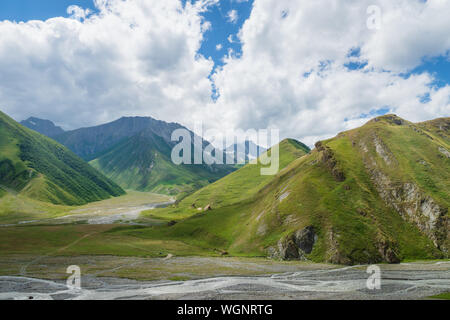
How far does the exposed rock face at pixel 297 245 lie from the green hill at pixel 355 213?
1.25 ft

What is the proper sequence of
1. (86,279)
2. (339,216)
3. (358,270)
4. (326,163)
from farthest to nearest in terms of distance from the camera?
(326,163)
(339,216)
(358,270)
(86,279)

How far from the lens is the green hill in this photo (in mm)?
97625

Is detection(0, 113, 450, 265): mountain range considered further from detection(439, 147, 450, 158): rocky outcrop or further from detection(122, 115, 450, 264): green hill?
detection(439, 147, 450, 158): rocky outcrop

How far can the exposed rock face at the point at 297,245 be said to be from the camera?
99.9 m

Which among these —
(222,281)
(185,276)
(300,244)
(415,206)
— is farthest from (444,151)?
(185,276)

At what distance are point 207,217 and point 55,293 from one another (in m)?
109

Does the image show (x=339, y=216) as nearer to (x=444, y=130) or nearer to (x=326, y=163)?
(x=326, y=163)

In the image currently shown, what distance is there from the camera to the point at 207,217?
167 metres

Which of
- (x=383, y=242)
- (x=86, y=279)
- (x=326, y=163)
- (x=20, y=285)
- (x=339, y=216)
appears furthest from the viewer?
(x=326, y=163)

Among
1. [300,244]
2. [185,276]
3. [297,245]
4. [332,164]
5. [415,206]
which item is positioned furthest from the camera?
[332,164]

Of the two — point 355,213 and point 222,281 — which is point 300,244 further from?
point 222,281

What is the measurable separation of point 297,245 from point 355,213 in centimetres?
2953

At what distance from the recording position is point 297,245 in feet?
335
